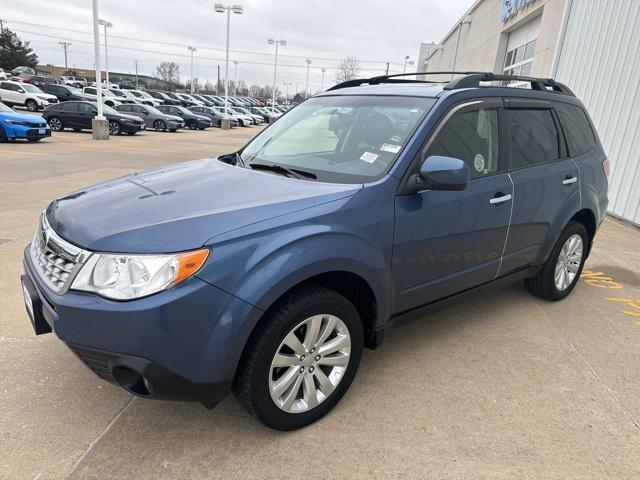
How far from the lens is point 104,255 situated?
2.08 m

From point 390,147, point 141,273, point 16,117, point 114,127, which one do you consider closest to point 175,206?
point 141,273

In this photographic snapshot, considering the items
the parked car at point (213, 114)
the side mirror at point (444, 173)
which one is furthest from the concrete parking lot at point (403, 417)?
the parked car at point (213, 114)

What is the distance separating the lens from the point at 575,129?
4227 millimetres

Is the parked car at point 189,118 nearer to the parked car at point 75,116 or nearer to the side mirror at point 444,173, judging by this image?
the parked car at point 75,116

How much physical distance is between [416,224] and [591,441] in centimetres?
148

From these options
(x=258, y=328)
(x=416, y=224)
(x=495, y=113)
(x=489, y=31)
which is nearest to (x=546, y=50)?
(x=489, y=31)

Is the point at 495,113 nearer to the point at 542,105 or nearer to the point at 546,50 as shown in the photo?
the point at 542,105

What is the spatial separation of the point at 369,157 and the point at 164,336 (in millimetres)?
1611

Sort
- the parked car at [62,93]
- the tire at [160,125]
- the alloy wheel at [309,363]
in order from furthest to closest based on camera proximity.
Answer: the parked car at [62,93] < the tire at [160,125] < the alloy wheel at [309,363]

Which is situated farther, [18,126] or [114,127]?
[114,127]

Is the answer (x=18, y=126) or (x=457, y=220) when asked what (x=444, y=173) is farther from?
(x=18, y=126)

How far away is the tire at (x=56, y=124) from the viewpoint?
21.6 m

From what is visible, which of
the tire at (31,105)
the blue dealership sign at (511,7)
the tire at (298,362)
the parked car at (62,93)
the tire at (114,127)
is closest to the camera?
the tire at (298,362)

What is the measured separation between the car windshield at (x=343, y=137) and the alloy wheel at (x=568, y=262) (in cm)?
215
